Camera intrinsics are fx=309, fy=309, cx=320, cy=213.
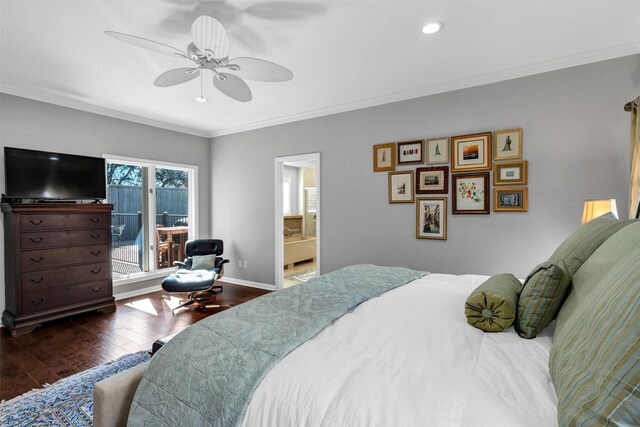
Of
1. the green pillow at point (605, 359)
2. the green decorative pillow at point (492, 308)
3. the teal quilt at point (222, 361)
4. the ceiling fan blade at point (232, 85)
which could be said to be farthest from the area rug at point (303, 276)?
the green pillow at point (605, 359)

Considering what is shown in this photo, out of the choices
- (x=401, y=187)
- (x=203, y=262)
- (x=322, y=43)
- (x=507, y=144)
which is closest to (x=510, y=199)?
(x=507, y=144)

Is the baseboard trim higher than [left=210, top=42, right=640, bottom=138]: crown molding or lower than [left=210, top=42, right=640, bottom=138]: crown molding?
lower

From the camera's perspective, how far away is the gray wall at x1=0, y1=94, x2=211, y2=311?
3465mm

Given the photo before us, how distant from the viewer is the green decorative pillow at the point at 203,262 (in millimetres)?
4305

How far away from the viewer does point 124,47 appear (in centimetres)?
262

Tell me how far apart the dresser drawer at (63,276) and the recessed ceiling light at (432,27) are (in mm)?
4327

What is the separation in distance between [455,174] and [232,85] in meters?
2.46

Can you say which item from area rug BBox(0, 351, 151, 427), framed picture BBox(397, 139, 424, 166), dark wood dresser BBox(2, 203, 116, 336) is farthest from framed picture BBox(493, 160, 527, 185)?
dark wood dresser BBox(2, 203, 116, 336)

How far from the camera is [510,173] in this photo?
10.2ft

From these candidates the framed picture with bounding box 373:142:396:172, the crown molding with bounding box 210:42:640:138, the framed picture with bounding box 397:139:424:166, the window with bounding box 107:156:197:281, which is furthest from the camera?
the window with bounding box 107:156:197:281

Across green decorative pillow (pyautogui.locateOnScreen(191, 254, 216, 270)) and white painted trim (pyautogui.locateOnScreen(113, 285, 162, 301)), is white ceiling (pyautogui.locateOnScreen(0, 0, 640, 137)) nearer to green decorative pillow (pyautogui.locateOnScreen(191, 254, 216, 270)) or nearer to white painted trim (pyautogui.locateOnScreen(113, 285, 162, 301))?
green decorative pillow (pyautogui.locateOnScreen(191, 254, 216, 270))

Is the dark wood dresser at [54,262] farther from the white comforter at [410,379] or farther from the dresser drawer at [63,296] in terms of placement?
the white comforter at [410,379]

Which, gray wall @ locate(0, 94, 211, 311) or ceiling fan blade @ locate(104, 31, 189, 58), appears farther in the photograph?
gray wall @ locate(0, 94, 211, 311)

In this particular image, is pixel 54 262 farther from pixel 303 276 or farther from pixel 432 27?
pixel 432 27
